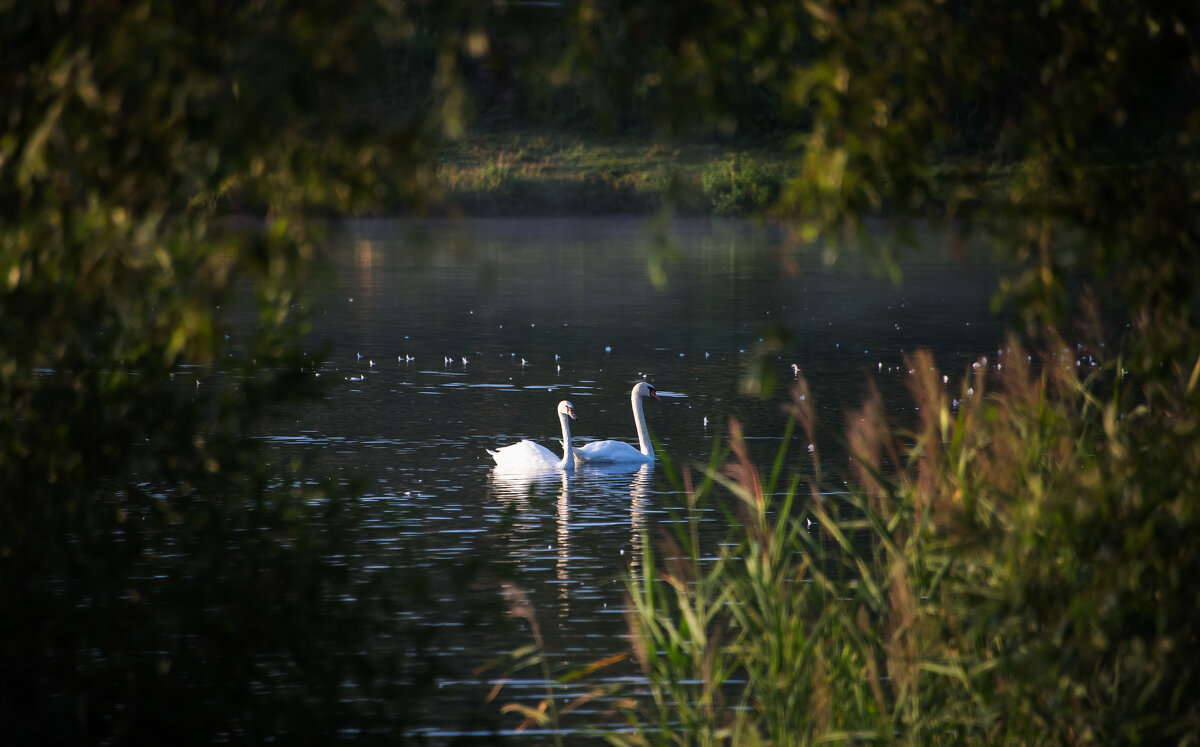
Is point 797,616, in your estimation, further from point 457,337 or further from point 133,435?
point 457,337

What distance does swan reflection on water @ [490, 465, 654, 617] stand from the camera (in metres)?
13.2

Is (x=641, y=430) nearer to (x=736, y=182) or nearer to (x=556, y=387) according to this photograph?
(x=556, y=387)

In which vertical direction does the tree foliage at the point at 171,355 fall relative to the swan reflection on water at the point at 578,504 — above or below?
above

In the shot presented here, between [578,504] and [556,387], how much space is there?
777 centimetres

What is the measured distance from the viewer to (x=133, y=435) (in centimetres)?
577

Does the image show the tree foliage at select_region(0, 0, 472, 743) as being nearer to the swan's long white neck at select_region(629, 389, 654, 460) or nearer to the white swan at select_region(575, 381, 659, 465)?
the white swan at select_region(575, 381, 659, 465)

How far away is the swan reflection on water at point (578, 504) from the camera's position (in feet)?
43.2

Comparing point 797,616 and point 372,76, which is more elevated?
point 372,76

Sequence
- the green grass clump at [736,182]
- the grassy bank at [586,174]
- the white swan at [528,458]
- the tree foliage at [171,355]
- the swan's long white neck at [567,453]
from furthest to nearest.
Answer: the grassy bank at [586,174], the green grass clump at [736,182], the swan's long white neck at [567,453], the white swan at [528,458], the tree foliage at [171,355]

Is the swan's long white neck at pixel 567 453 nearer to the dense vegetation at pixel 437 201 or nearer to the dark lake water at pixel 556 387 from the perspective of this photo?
the dark lake water at pixel 556 387

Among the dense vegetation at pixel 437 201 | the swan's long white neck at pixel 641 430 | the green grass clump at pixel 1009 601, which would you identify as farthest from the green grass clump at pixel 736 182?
the dense vegetation at pixel 437 201

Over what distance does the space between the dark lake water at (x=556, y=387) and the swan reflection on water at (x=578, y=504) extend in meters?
0.04

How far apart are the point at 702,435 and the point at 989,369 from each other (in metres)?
7.47

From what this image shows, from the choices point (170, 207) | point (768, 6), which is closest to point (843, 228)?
point (768, 6)
